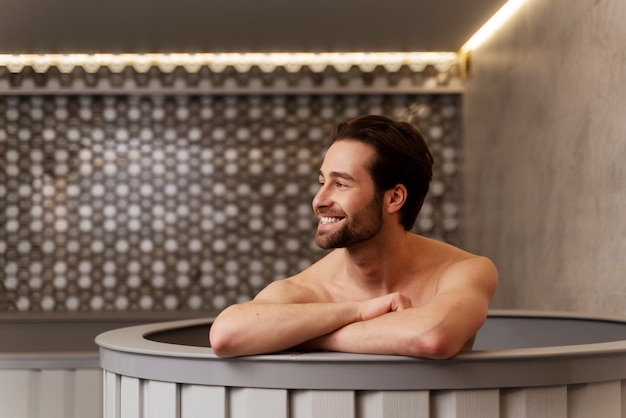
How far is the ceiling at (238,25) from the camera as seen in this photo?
213 inches

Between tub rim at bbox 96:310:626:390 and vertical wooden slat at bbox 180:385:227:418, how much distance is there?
0.02m

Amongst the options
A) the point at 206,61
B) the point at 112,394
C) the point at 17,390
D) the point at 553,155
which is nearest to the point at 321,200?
the point at 112,394

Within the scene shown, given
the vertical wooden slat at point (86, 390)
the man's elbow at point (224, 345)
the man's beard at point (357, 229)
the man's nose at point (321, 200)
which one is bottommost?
the vertical wooden slat at point (86, 390)

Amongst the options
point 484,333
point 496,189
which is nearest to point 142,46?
point 496,189

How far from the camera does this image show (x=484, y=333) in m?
3.51

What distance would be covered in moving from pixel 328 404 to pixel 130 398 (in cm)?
55

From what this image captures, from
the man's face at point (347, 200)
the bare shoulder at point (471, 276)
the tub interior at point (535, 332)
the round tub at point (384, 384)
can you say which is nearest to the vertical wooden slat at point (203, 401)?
the round tub at point (384, 384)

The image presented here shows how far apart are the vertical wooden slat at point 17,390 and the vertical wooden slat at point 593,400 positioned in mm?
2089

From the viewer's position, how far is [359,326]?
6.31 ft

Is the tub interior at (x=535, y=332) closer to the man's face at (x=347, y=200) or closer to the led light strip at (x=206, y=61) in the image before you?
the man's face at (x=347, y=200)

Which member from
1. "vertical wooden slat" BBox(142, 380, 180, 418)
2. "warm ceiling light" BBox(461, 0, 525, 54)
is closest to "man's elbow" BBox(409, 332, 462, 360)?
"vertical wooden slat" BBox(142, 380, 180, 418)

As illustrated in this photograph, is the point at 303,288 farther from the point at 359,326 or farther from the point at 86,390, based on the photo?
the point at 86,390

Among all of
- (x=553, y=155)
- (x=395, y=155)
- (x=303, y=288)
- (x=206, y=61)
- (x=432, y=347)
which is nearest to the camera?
(x=432, y=347)

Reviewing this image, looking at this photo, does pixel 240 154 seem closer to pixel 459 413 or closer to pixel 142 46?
pixel 142 46
